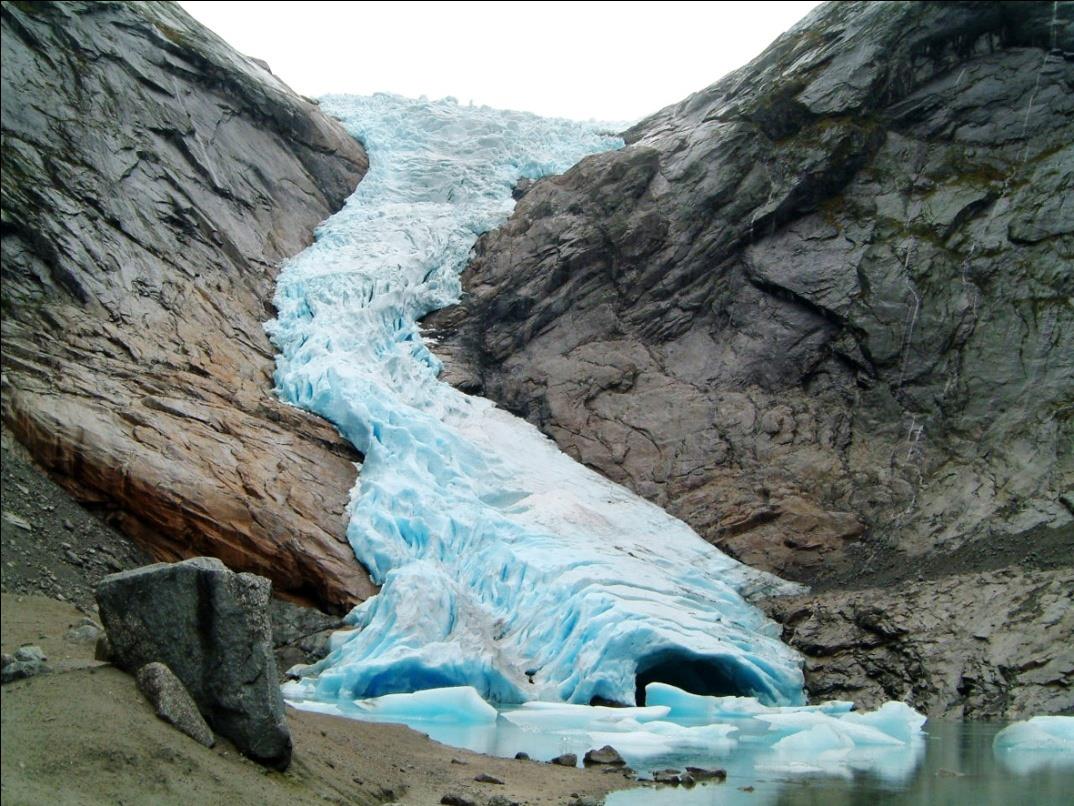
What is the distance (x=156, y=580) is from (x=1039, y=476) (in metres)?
14.1

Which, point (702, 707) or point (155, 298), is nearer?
point (702, 707)

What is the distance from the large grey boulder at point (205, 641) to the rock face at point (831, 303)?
12127mm

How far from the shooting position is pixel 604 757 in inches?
340

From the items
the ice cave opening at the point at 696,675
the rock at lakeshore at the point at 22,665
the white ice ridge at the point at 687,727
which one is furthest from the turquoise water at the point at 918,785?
the ice cave opening at the point at 696,675

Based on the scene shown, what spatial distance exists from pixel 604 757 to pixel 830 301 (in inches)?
497

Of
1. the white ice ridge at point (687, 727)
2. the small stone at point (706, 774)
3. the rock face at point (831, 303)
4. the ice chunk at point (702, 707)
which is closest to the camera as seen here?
the small stone at point (706, 774)

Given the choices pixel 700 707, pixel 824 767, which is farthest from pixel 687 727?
pixel 824 767

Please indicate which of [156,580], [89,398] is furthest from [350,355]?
[156,580]

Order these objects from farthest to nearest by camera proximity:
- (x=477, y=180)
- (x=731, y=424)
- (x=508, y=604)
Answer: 1. (x=477, y=180)
2. (x=731, y=424)
3. (x=508, y=604)

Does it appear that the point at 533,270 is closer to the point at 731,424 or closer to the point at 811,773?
the point at 731,424

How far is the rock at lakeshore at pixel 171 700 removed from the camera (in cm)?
519

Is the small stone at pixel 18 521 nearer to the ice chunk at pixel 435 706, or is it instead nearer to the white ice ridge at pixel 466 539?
the white ice ridge at pixel 466 539

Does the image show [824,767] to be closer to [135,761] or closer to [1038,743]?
[1038,743]

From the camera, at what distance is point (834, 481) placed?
683 inches
